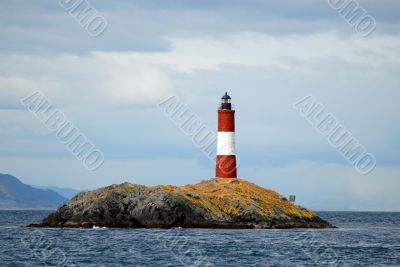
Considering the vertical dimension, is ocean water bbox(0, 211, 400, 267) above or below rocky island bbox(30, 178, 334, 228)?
below

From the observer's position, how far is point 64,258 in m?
53.1

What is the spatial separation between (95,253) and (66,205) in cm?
2453

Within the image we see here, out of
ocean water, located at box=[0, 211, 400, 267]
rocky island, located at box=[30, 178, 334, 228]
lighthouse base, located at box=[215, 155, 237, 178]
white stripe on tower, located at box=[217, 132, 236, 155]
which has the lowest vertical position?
ocean water, located at box=[0, 211, 400, 267]

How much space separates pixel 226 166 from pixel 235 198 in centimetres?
570

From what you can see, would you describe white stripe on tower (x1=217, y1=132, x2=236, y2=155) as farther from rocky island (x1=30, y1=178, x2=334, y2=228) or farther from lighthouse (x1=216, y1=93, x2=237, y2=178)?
rocky island (x1=30, y1=178, x2=334, y2=228)

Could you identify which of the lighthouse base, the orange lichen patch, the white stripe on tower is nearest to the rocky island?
the orange lichen patch

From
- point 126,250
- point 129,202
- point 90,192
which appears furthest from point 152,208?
point 126,250

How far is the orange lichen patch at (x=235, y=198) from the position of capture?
256 ft

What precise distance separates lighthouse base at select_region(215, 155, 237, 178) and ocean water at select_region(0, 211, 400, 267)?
10.4m

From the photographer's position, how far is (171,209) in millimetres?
74938

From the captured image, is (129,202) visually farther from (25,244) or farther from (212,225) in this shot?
(25,244)

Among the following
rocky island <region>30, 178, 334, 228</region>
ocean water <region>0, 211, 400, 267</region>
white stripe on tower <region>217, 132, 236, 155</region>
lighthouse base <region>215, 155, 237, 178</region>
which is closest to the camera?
ocean water <region>0, 211, 400, 267</region>

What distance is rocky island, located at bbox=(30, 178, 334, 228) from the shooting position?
75.1m

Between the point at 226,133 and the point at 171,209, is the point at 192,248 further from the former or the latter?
the point at 226,133
